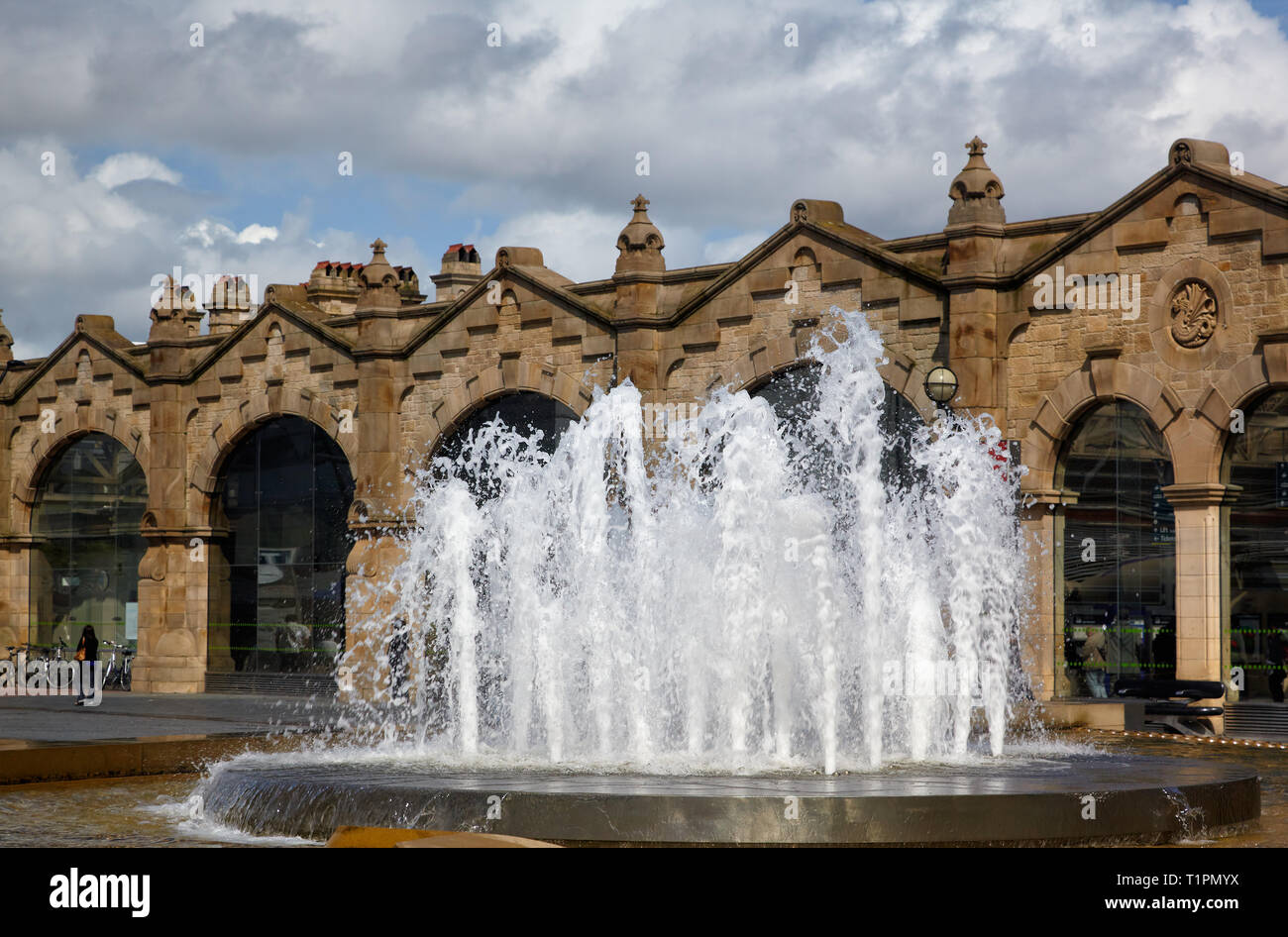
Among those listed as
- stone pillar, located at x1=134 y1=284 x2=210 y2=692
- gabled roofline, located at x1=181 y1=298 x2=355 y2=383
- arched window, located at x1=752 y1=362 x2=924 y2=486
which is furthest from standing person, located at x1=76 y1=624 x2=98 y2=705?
arched window, located at x1=752 y1=362 x2=924 y2=486

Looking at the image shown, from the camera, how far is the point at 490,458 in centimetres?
3138

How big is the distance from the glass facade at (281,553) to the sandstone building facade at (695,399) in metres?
Answer: 0.06

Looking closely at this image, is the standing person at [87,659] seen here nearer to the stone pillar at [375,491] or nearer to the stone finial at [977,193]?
the stone pillar at [375,491]

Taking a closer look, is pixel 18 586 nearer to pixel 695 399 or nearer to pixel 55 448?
pixel 55 448

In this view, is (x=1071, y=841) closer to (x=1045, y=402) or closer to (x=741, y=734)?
(x=741, y=734)

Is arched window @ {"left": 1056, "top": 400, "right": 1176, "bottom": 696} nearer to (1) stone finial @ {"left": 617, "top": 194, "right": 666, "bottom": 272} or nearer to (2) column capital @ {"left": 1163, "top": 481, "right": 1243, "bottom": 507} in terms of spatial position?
(2) column capital @ {"left": 1163, "top": 481, "right": 1243, "bottom": 507}

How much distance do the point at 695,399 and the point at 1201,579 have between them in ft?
27.8

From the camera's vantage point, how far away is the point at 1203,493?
71.7 feet

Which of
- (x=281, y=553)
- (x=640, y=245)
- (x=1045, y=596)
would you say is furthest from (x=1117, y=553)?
(x=281, y=553)

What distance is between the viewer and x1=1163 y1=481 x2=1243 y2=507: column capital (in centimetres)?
2177

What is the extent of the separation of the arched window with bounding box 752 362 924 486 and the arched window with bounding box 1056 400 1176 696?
218 cm

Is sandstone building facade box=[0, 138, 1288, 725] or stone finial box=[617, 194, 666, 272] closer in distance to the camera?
sandstone building facade box=[0, 138, 1288, 725]
